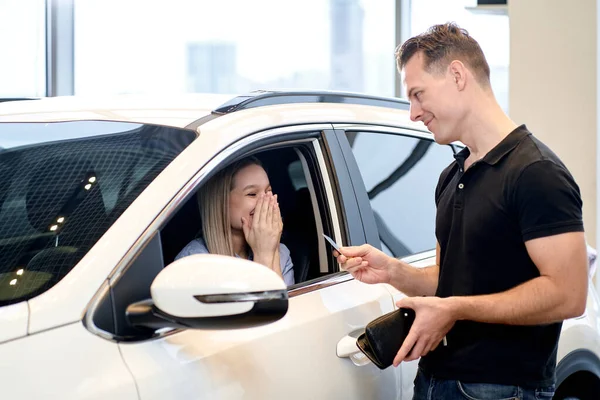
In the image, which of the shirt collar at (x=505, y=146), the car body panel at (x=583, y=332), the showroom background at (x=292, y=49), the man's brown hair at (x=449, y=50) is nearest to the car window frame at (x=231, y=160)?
the man's brown hair at (x=449, y=50)

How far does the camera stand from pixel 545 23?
5.24 m

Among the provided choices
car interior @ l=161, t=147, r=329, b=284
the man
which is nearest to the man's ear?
the man

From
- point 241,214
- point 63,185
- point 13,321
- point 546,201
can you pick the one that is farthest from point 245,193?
point 13,321

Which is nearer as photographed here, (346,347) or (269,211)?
(346,347)

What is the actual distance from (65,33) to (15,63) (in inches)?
17.5

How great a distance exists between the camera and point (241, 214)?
7.32 feet

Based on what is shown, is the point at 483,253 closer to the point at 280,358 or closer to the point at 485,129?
the point at 485,129

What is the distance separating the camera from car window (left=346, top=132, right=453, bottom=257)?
7.46 ft

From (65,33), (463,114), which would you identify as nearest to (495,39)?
(65,33)

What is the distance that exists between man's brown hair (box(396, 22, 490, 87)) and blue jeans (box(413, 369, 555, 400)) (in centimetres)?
72

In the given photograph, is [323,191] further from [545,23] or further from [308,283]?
[545,23]

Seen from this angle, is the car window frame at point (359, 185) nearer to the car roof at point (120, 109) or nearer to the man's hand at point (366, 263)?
the man's hand at point (366, 263)

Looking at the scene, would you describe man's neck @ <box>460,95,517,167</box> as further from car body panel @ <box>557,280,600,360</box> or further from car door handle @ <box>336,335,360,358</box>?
car body panel @ <box>557,280,600,360</box>

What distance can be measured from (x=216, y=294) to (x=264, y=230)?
82cm
